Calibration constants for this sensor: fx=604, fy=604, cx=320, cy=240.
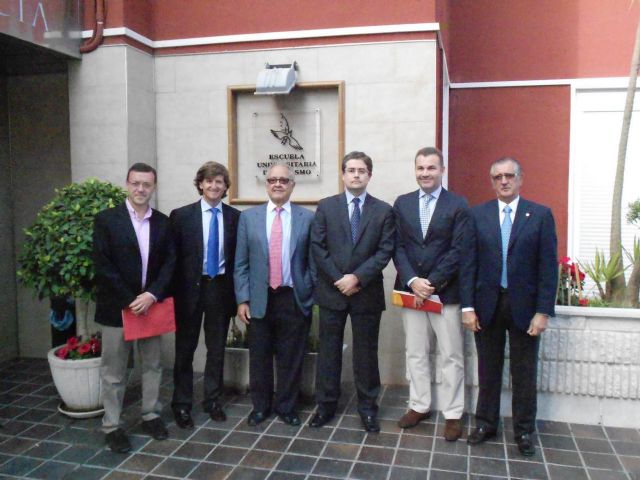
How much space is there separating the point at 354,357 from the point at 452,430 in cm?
80

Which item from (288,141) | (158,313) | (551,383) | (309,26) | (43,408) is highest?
(309,26)

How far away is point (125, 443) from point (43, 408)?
1176 mm

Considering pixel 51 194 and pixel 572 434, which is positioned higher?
pixel 51 194

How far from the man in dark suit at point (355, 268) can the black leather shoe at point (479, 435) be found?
622 millimetres

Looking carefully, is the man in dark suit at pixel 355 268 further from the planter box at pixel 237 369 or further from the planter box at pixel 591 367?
the planter box at pixel 591 367

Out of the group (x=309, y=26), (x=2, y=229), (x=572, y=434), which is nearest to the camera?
(x=572, y=434)

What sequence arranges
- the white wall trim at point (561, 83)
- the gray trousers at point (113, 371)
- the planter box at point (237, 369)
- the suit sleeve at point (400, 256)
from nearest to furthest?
the gray trousers at point (113, 371)
the suit sleeve at point (400, 256)
the planter box at point (237, 369)
the white wall trim at point (561, 83)

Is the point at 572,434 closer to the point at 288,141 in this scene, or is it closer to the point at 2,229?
the point at 288,141

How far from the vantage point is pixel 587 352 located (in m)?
4.23

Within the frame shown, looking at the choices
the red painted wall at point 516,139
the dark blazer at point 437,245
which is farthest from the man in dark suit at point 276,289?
the red painted wall at point 516,139

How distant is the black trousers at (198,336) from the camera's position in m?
4.22

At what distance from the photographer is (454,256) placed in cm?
393

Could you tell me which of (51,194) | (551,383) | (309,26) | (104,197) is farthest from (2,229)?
(551,383)

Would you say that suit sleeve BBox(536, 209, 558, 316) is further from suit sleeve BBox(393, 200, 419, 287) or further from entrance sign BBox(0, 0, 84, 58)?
entrance sign BBox(0, 0, 84, 58)
